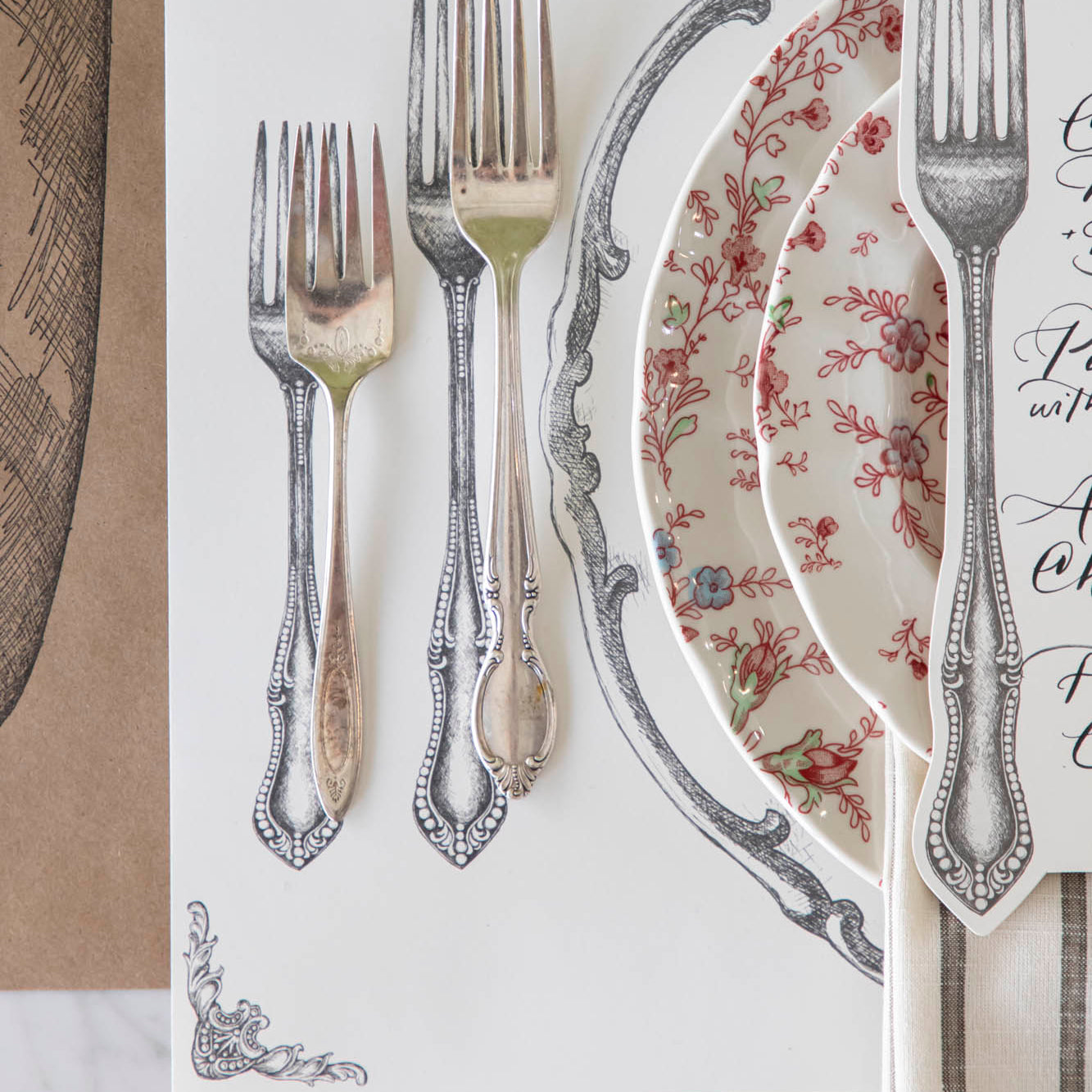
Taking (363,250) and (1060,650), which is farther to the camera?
(363,250)

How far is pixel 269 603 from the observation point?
409 millimetres

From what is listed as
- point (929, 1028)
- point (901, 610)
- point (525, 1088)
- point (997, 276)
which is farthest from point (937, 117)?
point (525, 1088)

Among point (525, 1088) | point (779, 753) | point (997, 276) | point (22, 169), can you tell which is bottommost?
point (525, 1088)

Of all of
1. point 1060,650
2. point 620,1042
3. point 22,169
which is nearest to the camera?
point 1060,650

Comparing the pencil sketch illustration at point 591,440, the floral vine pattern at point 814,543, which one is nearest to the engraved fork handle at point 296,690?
the pencil sketch illustration at point 591,440

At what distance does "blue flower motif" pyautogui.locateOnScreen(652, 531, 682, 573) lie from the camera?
0.34 m

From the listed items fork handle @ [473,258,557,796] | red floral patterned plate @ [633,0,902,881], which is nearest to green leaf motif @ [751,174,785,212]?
red floral patterned plate @ [633,0,902,881]

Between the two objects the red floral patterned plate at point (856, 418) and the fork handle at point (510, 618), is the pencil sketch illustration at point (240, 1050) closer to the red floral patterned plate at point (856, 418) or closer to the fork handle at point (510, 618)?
the fork handle at point (510, 618)

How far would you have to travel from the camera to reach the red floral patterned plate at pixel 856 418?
311 millimetres

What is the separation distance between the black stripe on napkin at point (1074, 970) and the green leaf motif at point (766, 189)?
9.7 inches

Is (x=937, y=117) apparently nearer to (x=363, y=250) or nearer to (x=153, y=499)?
(x=363, y=250)

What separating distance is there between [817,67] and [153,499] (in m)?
0.39

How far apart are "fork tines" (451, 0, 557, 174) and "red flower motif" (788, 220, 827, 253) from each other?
125 millimetres

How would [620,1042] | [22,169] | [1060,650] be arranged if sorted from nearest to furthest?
1. [1060,650]
2. [620,1042]
3. [22,169]
